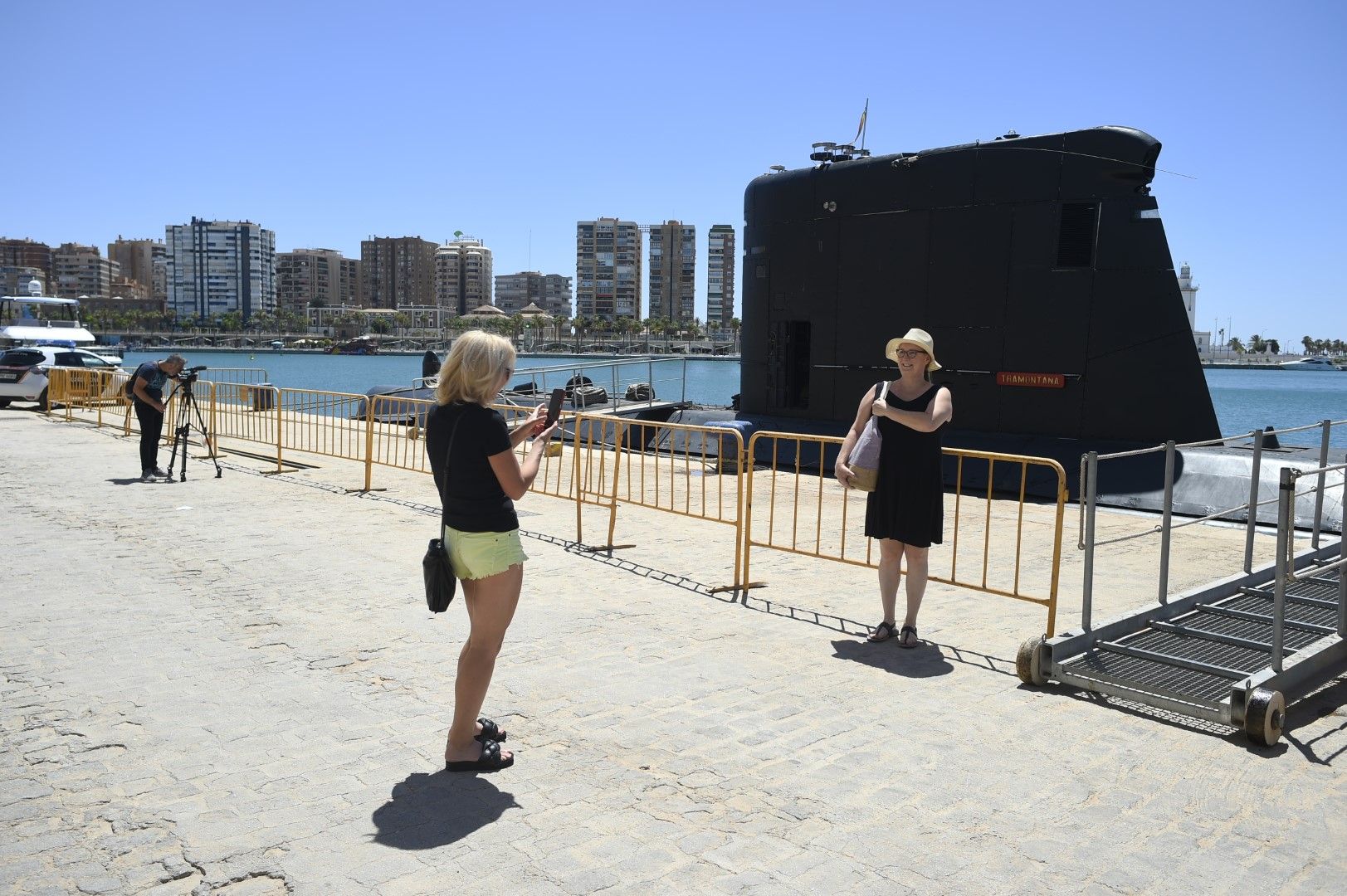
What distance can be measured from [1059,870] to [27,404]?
30.3m

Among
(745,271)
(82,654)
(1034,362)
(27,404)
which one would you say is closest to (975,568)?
(1034,362)

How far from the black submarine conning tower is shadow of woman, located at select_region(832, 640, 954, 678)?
706 cm

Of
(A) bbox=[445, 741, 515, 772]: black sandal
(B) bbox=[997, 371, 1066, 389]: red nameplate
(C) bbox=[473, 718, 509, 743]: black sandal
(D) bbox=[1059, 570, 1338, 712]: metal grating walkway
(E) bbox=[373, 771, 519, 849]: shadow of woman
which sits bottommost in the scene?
(E) bbox=[373, 771, 519, 849]: shadow of woman

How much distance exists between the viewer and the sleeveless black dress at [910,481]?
6.29 meters

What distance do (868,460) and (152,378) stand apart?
10.8m

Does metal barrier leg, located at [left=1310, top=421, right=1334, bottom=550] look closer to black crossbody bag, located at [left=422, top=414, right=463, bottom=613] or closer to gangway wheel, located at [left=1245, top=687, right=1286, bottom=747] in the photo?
gangway wheel, located at [left=1245, top=687, right=1286, bottom=747]

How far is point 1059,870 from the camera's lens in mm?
3654

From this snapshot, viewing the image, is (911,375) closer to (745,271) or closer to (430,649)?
(430,649)

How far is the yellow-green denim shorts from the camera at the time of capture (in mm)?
4238

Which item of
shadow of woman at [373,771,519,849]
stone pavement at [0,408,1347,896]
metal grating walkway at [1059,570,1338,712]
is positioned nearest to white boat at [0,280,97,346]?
stone pavement at [0,408,1347,896]

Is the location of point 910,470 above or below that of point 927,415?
below

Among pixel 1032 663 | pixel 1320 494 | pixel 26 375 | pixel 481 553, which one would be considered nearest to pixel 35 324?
pixel 26 375

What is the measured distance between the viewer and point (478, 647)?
170 inches

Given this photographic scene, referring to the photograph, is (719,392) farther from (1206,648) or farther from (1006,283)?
(1206,648)
